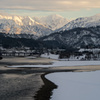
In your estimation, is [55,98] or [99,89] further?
[99,89]

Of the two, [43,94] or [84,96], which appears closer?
[84,96]

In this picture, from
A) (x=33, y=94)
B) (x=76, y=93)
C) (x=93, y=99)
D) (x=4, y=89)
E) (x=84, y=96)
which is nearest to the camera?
(x=93, y=99)

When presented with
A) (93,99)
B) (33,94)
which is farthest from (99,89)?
(33,94)

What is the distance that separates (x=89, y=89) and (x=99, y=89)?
6.53 feet

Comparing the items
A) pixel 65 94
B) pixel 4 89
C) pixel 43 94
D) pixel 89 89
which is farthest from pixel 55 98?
pixel 4 89

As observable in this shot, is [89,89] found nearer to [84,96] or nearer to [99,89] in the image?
[99,89]

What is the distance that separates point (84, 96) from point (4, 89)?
1877 cm

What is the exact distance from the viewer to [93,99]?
38469 millimetres

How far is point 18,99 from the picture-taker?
42375 millimetres

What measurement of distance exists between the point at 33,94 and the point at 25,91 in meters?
3.06

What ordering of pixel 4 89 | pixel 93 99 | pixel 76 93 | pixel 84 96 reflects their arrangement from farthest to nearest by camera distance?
1. pixel 4 89
2. pixel 76 93
3. pixel 84 96
4. pixel 93 99

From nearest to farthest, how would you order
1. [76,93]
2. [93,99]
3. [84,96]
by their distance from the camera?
[93,99], [84,96], [76,93]

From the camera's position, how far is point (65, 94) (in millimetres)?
44375

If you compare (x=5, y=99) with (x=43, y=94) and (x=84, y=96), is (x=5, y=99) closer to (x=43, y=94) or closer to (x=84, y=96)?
(x=43, y=94)
